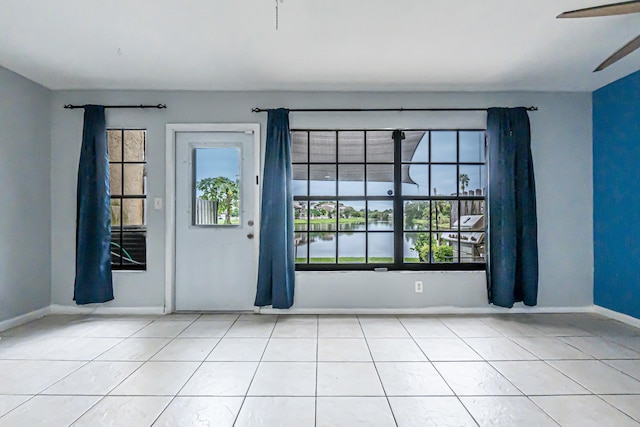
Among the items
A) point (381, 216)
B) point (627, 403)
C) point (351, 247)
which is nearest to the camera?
point (627, 403)

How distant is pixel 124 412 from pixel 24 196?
2762 mm

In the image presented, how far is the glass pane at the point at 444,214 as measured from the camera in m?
3.97

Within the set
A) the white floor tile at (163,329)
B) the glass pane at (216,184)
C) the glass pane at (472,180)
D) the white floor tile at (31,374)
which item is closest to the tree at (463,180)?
the glass pane at (472,180)

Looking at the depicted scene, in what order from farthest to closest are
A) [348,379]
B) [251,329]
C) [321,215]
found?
[321,215] < [251,329] < [348,379]

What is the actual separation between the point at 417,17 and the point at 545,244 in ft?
9.29

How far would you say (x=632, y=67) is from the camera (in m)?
3.21

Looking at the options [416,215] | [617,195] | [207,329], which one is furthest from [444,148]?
[207,329]

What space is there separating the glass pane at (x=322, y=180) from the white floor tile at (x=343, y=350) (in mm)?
1629

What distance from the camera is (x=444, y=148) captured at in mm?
3918

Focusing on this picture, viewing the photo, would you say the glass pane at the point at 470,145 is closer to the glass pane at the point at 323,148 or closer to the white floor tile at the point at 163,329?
the glass pane at the point at 323,148

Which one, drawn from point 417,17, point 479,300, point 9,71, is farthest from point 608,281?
point 9,71

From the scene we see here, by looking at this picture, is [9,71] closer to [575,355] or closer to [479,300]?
[479,300]

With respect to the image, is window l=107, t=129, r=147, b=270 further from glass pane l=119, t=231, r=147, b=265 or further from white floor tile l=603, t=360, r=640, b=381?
white floor tile l=603, t=360, r=640, b=381

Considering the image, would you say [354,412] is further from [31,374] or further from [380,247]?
[380,247]
